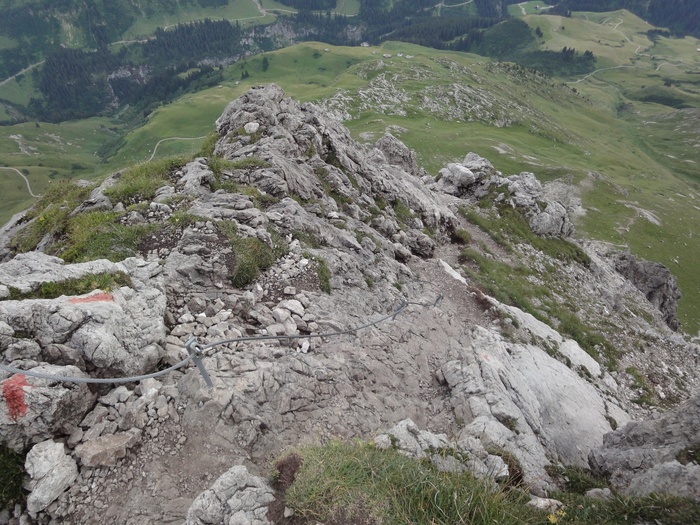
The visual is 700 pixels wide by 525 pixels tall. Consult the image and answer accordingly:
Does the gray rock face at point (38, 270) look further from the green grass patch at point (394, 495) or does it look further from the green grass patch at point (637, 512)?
the green grass patch at point (637, 512)

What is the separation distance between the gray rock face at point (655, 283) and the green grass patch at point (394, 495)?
168 ft

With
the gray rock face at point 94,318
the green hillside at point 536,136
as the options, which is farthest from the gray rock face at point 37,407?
the green hillside at point 536,136

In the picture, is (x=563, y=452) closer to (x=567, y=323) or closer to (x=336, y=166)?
(x=567, y=323)

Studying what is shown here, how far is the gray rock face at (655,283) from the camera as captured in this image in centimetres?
4400

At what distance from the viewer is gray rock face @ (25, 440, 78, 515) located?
260 inches

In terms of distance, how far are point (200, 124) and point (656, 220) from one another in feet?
624

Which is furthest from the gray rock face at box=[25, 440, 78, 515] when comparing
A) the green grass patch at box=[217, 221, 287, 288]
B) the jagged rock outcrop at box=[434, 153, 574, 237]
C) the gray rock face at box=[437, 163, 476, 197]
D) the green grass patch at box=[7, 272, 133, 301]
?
the gray rock face at box=[437, 163, 476, 197]

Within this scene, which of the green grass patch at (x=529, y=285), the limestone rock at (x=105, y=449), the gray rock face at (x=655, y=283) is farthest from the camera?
the gray rock face at (x=655, y=283)

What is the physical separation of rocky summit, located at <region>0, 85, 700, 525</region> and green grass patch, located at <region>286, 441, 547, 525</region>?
3.24 feet

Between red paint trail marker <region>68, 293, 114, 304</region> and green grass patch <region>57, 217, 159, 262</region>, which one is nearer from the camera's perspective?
red paint trail marker <region>68, 293, 114, 304</region>

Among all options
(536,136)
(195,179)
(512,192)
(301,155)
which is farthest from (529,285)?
(536,136)

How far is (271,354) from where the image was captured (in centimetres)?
1105

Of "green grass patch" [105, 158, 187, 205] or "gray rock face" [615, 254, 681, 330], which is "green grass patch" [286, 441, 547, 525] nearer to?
"green grass patch" [105, 158, 187, 205]

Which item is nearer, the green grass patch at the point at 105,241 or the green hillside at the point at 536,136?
the green grass patch at the point at 105,241
